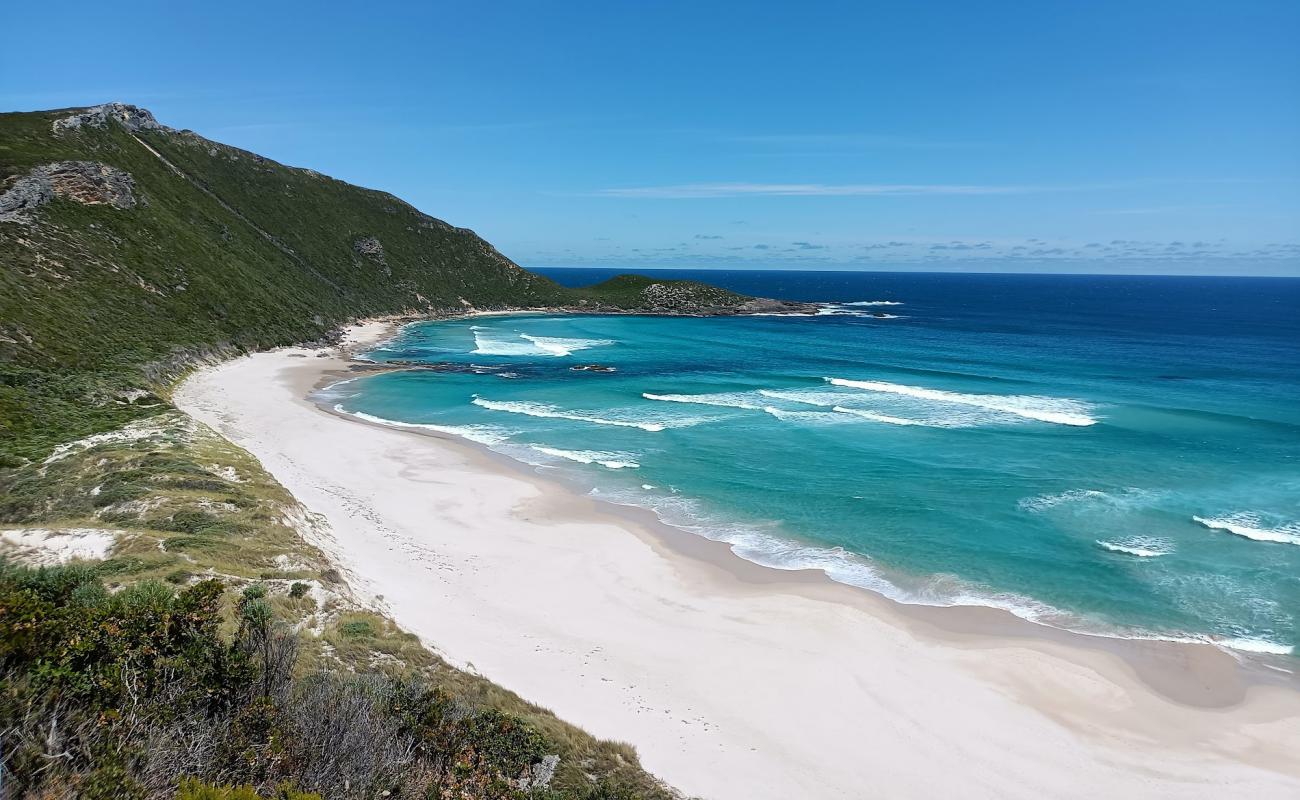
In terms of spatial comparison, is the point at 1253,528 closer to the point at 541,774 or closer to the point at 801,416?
the point at 801,416

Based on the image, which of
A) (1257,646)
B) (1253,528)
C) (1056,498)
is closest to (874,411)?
(1056,498)

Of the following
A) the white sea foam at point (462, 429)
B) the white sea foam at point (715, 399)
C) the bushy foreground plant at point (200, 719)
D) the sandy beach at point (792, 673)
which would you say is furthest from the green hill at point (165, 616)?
the white sea foam at point (715, 399)

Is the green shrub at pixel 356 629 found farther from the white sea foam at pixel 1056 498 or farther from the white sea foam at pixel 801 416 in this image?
the white sea foam at pixel 801 416

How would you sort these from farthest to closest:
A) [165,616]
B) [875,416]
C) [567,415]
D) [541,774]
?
1. [567,415]
2. [875,416]
3. [541,774]
4. [165,616]

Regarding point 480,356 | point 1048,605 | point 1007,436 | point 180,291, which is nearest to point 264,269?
point 180,291

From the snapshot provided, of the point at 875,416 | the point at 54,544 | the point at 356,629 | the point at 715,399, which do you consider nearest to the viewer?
the point at 356,629

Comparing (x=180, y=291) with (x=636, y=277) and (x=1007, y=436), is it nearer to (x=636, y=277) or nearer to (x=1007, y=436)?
(x=1007, y=436)

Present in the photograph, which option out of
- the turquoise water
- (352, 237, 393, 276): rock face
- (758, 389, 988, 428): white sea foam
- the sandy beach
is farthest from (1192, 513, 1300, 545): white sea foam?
(352, 237, 393, 276): rock face
